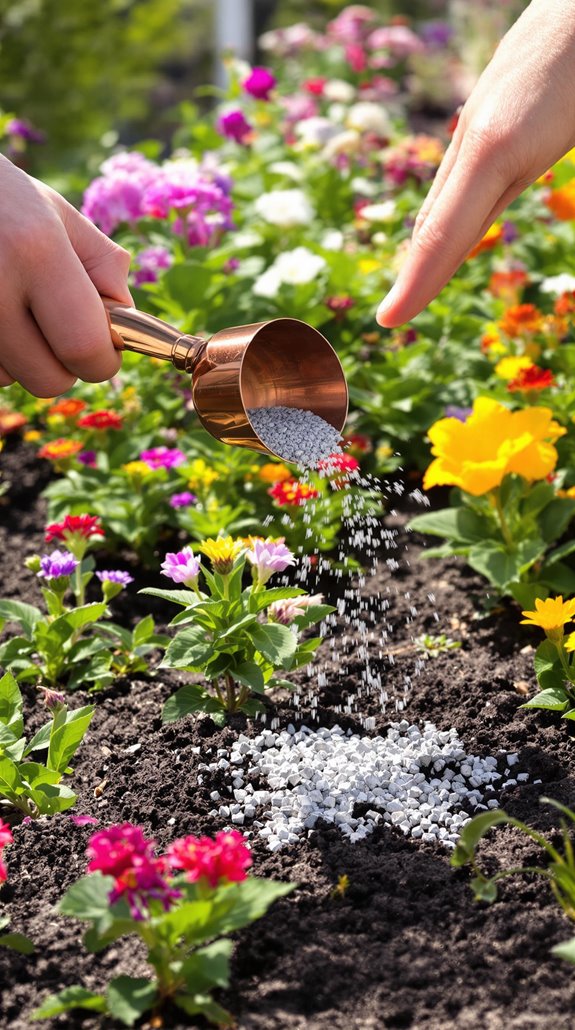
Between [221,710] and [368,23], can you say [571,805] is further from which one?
[368,23]

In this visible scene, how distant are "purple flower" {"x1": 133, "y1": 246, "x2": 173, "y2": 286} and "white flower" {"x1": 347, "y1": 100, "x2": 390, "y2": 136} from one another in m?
1.84

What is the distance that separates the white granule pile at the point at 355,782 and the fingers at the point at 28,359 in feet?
2.52

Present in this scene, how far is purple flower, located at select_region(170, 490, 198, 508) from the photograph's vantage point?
279cm

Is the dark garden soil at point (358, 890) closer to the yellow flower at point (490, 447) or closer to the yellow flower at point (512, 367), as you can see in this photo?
the yellow flower at point (490, 447)

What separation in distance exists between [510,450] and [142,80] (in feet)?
21.7

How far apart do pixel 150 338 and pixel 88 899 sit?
39.5 inches

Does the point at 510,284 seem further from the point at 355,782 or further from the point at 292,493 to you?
the point at 355,782

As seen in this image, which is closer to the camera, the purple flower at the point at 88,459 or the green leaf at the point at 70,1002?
the green leaf at the point at 70,1002

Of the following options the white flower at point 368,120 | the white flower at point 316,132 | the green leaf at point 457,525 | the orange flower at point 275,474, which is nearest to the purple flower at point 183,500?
the orange flower at point 275,474

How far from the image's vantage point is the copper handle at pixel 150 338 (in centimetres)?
199

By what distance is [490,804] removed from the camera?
1.98 metres

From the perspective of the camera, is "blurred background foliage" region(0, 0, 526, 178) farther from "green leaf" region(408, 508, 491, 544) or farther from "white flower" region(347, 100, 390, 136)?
"green leaf" region(408, 508, 491, 544)

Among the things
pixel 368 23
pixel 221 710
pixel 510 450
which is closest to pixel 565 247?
pixel 510 450

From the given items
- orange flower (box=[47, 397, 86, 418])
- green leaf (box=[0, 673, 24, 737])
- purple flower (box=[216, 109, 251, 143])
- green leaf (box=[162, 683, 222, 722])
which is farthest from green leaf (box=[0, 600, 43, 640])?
purple flower (box=[216, 109, 251, 143])
